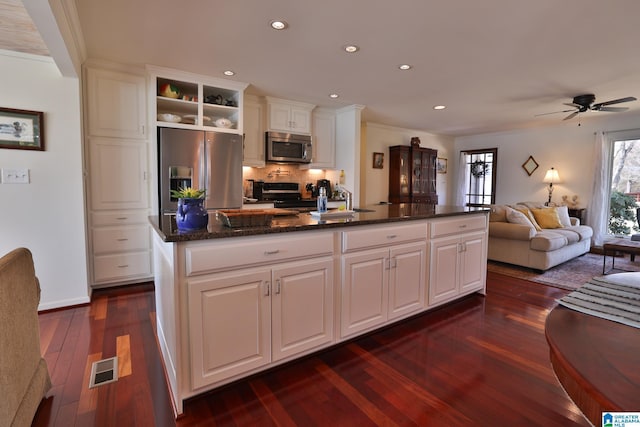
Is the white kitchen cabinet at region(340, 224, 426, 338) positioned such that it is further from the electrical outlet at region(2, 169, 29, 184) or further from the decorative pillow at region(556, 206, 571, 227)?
the decorative pillow at region(556, 206, 571, 227)

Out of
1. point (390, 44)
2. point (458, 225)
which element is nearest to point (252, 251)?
point (458, 225)

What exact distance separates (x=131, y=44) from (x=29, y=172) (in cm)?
145

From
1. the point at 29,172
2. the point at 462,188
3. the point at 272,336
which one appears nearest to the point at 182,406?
the point at 272,336

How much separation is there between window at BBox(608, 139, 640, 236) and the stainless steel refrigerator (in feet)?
21.6

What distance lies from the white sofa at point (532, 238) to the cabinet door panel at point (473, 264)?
1.46 meters

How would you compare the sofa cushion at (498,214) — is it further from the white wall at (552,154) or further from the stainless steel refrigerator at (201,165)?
the stainless steel refrigerator at (201,165)

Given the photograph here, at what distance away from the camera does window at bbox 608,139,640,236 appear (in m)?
5.57

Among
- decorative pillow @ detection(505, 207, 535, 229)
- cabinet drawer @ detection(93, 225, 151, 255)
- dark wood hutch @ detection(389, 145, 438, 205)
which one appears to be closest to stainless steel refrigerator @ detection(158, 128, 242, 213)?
cabinet drawer @ detection(93, 225, 151, 255)

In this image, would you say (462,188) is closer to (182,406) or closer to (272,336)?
(272,336)

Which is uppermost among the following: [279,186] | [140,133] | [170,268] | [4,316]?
[140,133]

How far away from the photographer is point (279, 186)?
496 cm

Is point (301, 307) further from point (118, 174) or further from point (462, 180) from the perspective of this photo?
point (462, 180)

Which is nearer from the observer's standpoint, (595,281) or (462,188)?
(595,281)

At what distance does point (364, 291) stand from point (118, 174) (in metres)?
2.93
